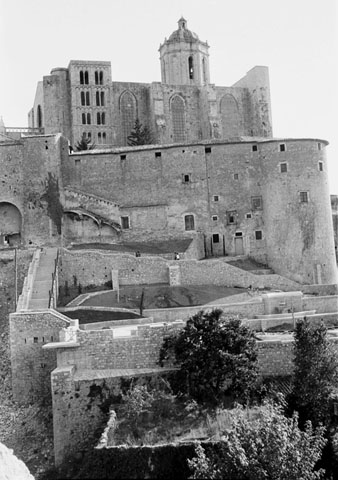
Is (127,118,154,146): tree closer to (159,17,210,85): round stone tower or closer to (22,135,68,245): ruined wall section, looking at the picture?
(159,17,210,85): round stone tower

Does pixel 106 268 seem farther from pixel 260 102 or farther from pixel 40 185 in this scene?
pixel 260 102

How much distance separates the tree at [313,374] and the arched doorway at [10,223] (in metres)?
34.9

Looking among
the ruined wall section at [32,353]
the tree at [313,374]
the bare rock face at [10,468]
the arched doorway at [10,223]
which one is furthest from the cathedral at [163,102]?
the bare rock face at [10,468]

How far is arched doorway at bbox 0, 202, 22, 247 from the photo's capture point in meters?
55.4

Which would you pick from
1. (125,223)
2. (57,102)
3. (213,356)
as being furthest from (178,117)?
(213,356)

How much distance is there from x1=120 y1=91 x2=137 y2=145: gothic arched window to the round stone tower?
7.09m

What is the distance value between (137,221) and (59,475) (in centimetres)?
3378

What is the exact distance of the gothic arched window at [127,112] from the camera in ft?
250

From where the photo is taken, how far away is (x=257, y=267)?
172 feet

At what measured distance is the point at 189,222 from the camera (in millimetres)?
55156

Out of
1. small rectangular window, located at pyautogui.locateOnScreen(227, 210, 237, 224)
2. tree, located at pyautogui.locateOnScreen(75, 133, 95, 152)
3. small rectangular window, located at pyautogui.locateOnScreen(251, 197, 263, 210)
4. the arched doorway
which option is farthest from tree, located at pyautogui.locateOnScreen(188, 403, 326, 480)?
tree, located at pyautogui.locateOnScreen(75, 133, 95, 152)

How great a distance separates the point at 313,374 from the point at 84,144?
152ft

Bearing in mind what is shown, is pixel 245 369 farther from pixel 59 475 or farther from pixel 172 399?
pixel 59 475

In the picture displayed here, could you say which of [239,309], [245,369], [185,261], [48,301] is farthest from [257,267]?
[245,369]
